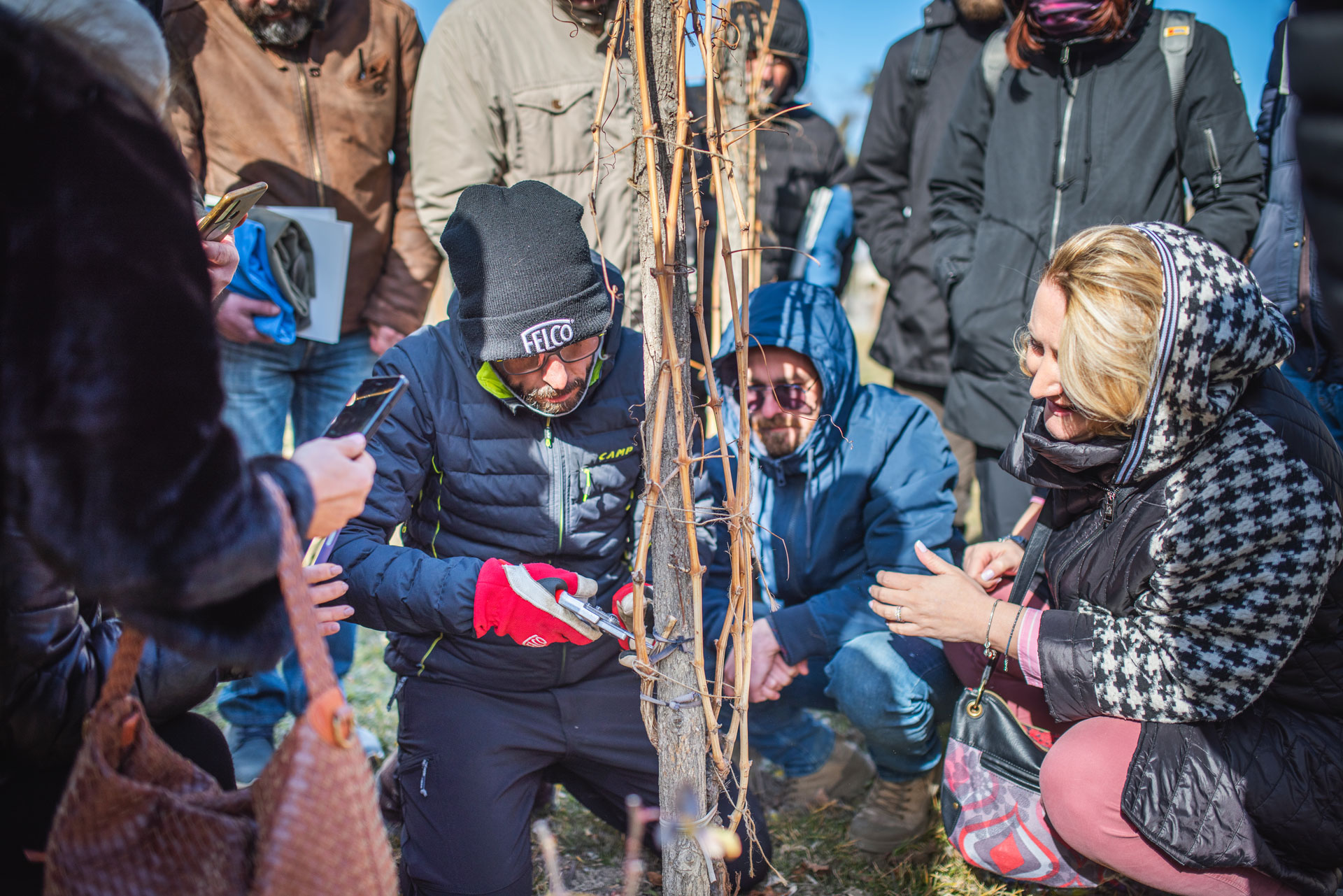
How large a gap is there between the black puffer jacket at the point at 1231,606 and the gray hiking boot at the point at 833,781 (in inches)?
40.4

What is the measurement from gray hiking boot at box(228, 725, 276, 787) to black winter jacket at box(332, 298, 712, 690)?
2.67ft

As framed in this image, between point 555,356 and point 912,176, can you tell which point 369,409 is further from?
point 912,176

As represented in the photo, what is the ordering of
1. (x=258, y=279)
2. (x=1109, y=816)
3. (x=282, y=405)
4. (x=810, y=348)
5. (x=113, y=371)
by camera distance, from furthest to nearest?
(x=282, y=405) < (x=258, y=279) < (x=810, y=348) < (x=1109, y=816) < (x=113, y=371)

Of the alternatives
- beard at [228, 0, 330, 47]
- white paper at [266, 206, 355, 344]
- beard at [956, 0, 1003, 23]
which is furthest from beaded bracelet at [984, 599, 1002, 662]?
beard at [228, 0, 330, 47]

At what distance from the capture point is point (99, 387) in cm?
94

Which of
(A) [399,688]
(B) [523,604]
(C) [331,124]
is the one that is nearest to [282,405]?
(C) [331,124]

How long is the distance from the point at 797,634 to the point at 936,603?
1.52ft

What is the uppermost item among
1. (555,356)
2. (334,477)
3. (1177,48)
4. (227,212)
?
(1177,48)

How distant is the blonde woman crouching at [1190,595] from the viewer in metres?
1.68

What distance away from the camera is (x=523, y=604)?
6.02 ft

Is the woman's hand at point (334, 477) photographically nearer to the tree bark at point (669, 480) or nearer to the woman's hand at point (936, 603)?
the tree bark at point (669, 480)

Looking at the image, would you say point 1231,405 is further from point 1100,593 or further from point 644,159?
point 644,159

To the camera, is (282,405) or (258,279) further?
(282,405)

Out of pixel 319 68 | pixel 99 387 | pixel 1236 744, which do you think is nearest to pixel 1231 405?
pixel 1236 744
